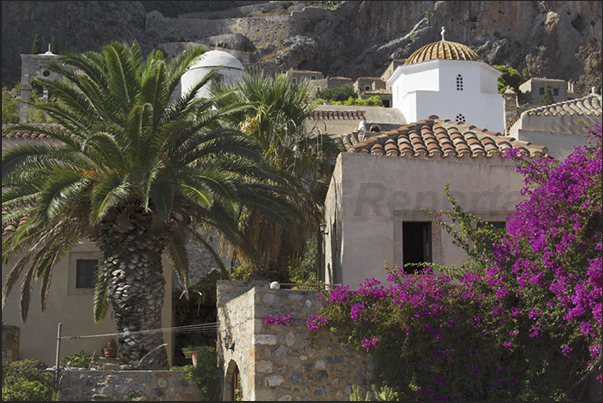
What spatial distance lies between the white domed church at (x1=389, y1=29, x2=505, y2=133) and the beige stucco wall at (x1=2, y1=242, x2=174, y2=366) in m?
23.4

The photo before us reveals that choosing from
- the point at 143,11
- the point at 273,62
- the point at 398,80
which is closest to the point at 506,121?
the point at 398,80


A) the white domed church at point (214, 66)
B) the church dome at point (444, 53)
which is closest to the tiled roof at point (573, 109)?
the church dome at point (444, 53)

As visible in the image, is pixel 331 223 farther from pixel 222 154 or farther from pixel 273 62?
pixel 273 62

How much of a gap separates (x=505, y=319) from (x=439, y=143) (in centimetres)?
534

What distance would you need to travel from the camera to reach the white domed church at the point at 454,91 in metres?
37.1

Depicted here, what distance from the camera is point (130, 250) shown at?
42.9 ft

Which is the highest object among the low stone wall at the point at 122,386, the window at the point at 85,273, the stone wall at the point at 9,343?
the window at the point at 85,273

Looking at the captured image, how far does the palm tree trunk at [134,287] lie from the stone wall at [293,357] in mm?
3372

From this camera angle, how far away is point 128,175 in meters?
12.4

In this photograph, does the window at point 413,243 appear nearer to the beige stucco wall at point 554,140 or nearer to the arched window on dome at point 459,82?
the beige stucco wall at point 554,140

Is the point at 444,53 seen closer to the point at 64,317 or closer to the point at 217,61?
the point at 217,61

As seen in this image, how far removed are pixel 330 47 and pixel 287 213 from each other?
6847cm

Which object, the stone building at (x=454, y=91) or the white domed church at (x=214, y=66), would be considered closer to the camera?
the white domed church at (x=214, y=66)

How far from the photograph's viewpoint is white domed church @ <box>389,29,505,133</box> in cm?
3706
